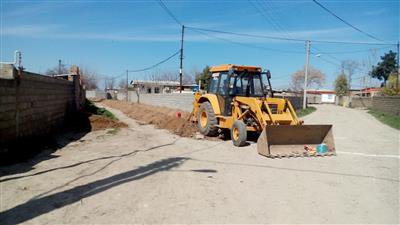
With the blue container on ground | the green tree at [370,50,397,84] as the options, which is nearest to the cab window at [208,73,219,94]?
the blue container on ground

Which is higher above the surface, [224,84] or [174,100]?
[224,84]

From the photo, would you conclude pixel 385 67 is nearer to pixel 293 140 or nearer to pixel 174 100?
pixel 174 100

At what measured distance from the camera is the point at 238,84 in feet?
43.2

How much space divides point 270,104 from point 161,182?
5825 mm

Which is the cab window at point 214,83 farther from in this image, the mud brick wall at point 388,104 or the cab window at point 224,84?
the mud brick wall at point 388,104

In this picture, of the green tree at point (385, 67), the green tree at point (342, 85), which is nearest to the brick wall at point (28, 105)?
the green tree at point (385, 67)

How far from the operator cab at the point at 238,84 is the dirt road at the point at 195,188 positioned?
262 cm

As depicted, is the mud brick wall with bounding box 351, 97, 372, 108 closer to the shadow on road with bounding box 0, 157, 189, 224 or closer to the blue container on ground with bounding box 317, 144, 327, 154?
the blue container on ground with bounding box 317, 144, 327, 154

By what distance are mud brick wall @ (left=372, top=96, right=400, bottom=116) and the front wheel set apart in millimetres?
25012

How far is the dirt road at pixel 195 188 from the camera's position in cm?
542

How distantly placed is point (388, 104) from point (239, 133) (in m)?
29.5

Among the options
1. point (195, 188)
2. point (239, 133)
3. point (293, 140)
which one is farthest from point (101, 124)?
point (195, 188)

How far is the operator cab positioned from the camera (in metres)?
13.0

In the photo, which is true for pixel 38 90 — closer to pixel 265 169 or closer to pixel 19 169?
pixel 19 169
